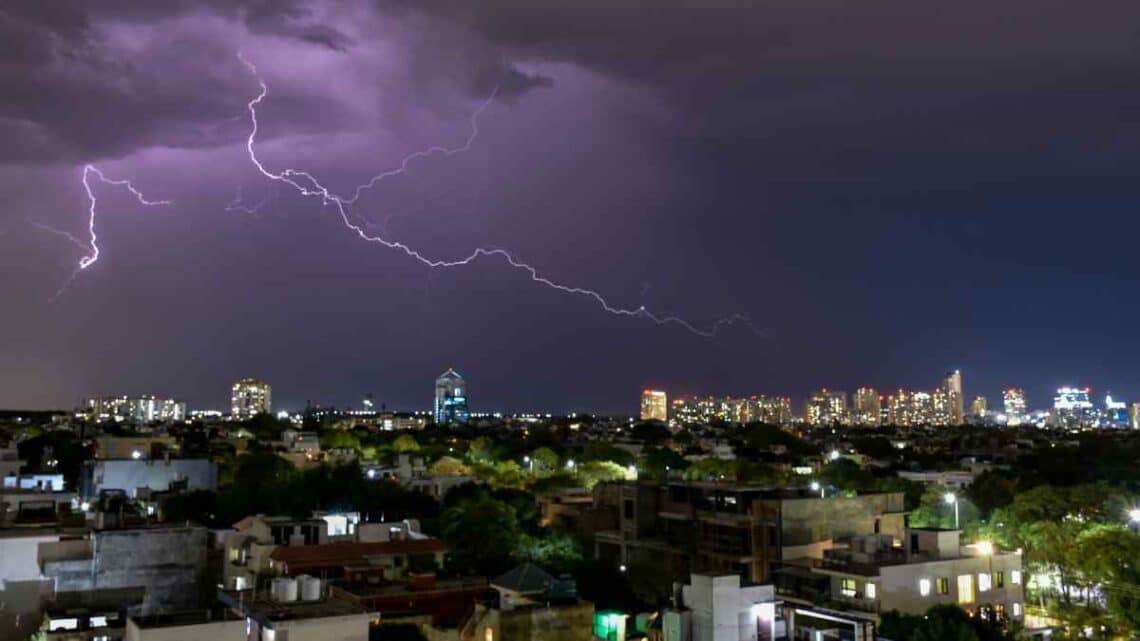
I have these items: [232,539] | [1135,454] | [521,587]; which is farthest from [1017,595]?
[1135,454]

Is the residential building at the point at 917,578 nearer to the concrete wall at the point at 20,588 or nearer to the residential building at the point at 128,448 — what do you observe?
the concrete wall at the point at 20,588

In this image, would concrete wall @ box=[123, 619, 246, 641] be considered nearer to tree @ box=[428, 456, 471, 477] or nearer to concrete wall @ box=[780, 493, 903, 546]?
concrete wall @ box=[780, 493, 903, 546]

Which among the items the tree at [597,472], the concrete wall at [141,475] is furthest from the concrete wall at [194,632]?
the tree at [597,472]

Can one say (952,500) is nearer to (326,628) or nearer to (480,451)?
(326,628)

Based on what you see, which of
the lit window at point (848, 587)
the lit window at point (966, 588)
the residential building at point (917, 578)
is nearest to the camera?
the residential building at point (917, 578)

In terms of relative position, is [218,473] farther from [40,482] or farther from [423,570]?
[423,570]
